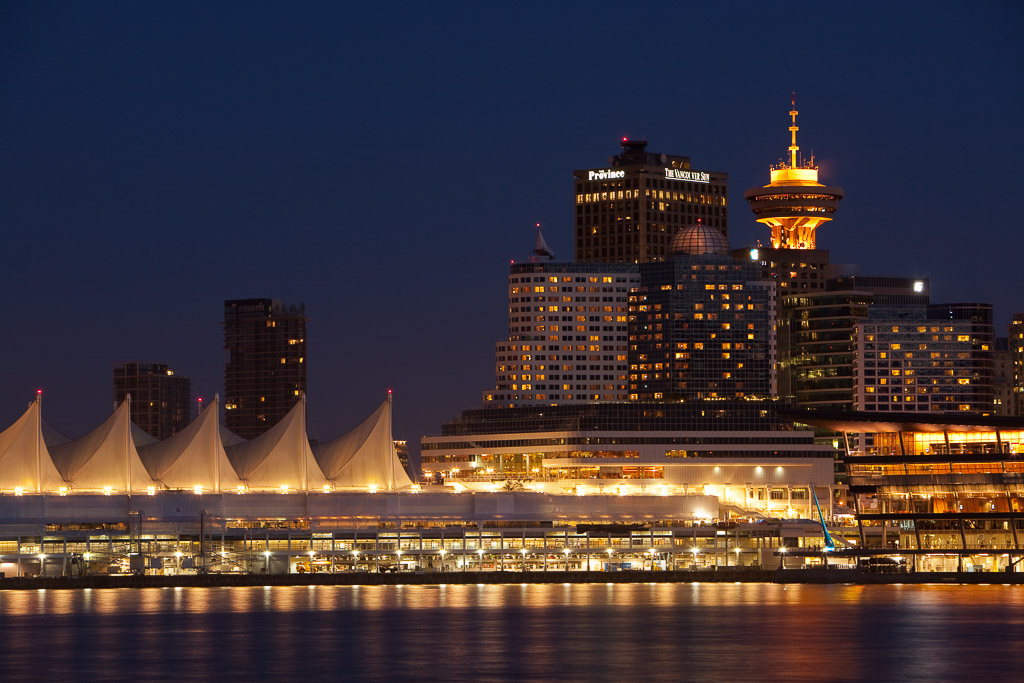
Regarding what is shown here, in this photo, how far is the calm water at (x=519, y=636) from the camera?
9556 centimetres

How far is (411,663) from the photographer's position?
3900 inches

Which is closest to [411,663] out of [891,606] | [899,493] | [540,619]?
[540,619]

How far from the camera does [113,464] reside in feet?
648

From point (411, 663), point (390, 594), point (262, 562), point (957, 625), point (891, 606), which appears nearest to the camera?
point (411, 663)

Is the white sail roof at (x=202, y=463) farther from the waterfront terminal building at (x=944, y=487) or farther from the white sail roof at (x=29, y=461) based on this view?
the waterfront terminal building at (x=944, y=487)

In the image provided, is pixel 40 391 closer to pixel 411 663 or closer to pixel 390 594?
pixel 390 594

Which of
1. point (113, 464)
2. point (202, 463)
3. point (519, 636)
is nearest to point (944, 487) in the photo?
point (202, 463)

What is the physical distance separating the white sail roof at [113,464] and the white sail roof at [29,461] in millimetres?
2262

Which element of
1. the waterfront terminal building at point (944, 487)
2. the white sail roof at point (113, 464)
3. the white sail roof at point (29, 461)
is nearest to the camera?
the waterfront terminal building at point (944, 487)

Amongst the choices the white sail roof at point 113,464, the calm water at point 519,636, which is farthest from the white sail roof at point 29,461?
the calm water at point 519,636

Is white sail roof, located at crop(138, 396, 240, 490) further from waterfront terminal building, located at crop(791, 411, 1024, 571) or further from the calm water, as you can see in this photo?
waterfront terminal building, located at crop(791, 411, 1024, 571)

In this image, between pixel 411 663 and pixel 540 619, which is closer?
pixel 411 663

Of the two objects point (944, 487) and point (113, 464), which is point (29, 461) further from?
point (944, 487)

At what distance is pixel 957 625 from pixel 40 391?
103061 mm
